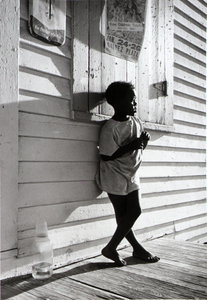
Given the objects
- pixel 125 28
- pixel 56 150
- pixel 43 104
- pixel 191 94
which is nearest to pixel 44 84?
pixel 43 104

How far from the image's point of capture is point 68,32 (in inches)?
114

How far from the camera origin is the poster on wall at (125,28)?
329 centimetres

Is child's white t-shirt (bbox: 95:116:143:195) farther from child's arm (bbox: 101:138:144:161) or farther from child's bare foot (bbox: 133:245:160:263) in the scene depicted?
child's bare foot (bbox: 133:245:160:263)

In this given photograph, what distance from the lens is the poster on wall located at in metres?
3.29

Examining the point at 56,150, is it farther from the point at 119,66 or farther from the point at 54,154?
the point at 119,66

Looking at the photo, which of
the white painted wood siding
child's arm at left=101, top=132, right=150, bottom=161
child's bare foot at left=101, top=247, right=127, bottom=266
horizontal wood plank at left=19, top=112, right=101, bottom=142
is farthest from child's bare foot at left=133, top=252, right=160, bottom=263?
horizontal wood plank at left=19, top=112, right=101, bottom=142

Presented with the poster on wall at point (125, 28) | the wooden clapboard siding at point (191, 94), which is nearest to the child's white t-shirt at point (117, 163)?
the poster on wall at point (125, 28)

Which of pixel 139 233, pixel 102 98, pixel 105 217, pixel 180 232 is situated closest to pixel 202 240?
pixel 180 232

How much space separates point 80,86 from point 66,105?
0.76 ft

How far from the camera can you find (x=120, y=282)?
95.6 inches

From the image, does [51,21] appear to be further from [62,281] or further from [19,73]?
[62,281]

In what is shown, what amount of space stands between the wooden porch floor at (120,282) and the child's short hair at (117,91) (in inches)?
57.7

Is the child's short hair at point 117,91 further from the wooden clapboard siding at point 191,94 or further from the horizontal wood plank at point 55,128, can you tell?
the wooden clapboard siding at point 191,94

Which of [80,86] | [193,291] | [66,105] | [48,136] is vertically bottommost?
[193,291]
